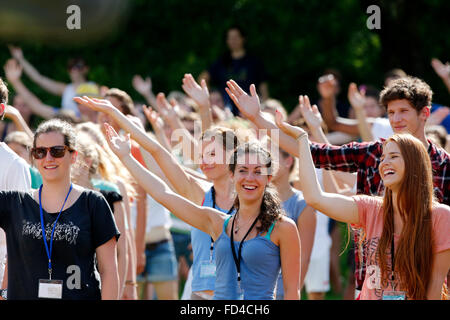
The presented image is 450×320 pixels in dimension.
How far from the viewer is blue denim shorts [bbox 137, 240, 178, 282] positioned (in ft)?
21.2

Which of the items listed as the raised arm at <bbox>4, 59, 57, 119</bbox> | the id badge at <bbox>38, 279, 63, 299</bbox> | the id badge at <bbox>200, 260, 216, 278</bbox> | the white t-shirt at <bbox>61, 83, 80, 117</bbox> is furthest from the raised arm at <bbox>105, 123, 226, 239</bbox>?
the white t-shirt at <bbox>61, 83, 80, 117</bbox>

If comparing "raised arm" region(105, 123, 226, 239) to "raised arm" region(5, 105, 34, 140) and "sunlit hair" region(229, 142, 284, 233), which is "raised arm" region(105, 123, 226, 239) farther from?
"raised arm" region(5, 105, 34, 140)

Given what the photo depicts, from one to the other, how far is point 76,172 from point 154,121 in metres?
0.71

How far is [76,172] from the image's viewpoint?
4.80 metres

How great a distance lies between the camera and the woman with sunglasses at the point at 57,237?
347 cm

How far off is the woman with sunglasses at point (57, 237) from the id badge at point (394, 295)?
1262mm

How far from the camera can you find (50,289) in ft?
11.3

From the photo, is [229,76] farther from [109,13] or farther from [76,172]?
[109,13]

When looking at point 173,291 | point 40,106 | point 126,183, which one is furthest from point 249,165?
point 40,106

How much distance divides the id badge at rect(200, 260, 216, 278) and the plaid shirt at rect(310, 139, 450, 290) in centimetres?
80

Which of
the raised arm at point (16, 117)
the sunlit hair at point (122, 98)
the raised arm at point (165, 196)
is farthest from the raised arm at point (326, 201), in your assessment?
the sunlit hair at point (122, 98)

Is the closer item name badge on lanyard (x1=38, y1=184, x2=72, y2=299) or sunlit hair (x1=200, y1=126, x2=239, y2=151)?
name badge on lanyard (x1=38, y1=184, x2=72, y2=299)
